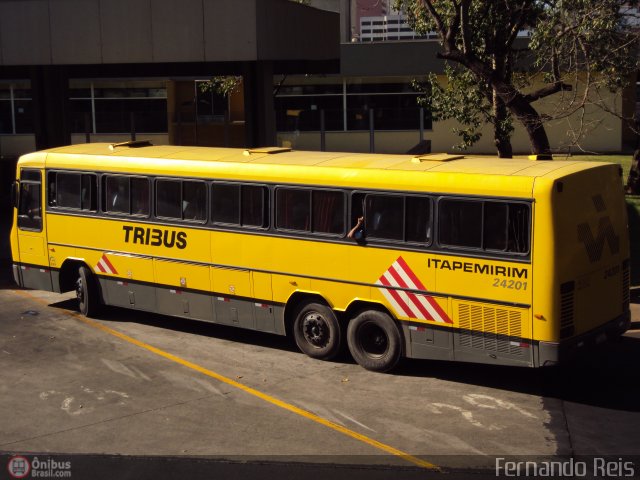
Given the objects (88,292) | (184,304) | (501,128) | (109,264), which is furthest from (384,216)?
(501,128)

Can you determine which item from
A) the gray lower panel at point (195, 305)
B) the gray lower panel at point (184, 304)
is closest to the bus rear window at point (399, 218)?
the gray lower panel at point (195, 305)

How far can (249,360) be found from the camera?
45.1 ft

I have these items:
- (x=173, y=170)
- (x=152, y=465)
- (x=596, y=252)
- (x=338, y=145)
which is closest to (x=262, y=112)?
(x=338, y=145)

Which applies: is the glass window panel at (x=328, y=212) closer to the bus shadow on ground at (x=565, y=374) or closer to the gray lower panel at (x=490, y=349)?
the bus shadow on ground at (x=565, y=374)

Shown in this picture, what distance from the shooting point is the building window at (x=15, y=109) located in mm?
44062

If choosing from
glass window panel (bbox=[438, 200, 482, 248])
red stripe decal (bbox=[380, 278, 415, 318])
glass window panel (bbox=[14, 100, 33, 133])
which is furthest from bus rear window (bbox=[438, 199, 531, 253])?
glass window panel (bbox=[14, 100, 33, 133])

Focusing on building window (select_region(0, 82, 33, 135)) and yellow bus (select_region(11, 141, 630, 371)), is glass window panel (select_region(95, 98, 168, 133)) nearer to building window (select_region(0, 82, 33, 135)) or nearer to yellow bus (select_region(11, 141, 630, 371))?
building window (select_region(0, 82, 33, 135))

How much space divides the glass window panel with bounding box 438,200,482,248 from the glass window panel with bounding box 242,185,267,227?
3019 millimetres

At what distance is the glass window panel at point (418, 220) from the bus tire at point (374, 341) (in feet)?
4.00

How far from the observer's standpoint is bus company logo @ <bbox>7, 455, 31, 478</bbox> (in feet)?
31.1

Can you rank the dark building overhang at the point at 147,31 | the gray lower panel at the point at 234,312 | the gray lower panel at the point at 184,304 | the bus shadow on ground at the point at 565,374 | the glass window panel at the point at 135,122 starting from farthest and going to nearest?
the glass window panel at the point at 135,122, the dark building overhang at the point at 147,31, the gray lower panel at the point at 184,304, the gray lower panel at the point at 234,312, the bus shadow on ground at the point at 565,374

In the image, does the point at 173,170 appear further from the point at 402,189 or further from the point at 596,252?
the point at 596,252

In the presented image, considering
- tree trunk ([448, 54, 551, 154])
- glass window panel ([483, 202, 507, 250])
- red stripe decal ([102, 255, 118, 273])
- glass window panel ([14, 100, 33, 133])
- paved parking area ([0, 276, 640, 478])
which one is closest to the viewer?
paved parking area ([0, 276, 640, 478])

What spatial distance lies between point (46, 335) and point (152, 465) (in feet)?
21.0
